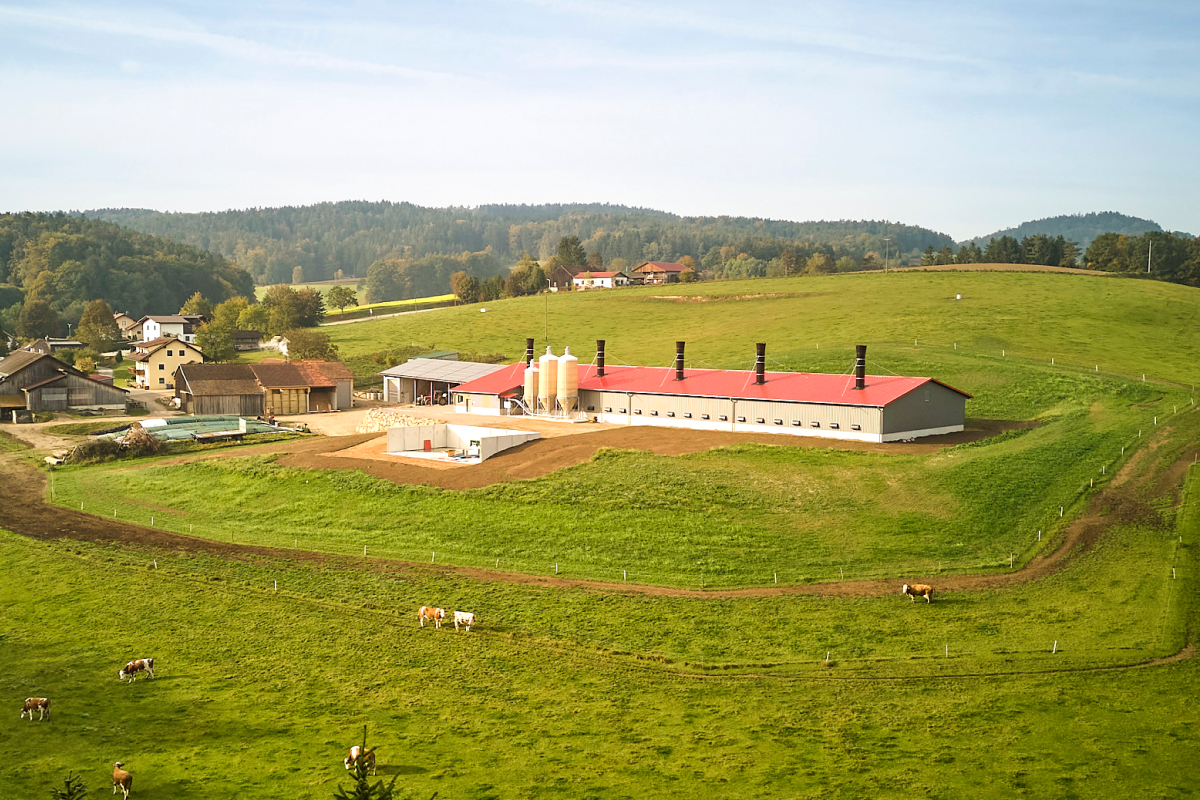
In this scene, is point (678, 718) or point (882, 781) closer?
point (882, 781)

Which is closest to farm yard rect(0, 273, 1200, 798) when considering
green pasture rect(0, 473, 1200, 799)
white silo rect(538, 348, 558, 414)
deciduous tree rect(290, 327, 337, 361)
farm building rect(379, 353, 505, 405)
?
green pasture rect(0, 473, 1200, 799)

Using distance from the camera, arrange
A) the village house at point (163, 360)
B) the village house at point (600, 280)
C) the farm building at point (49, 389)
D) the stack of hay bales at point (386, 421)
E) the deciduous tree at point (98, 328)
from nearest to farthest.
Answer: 1. the stack of hay bales at point (386, 421)
2. the farm building at point (49, 389)
3. the village house at point (163, 360)
4. the deciduous tree at point (98, 328)
5. the village house at point (600, 280)

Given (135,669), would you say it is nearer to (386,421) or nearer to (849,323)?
(386,421)

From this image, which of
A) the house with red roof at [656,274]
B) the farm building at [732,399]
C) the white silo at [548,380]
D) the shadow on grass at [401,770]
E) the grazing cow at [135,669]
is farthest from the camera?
the house with red roof at [656,274]

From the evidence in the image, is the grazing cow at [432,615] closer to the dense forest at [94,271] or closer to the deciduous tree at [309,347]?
the deciduous tree at [309,347]

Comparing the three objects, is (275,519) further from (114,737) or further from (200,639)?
(114,737)

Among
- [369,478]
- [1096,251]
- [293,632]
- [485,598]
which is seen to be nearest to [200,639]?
[293,632]

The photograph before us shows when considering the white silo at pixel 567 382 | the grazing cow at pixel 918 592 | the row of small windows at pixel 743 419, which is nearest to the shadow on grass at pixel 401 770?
the grazing cow at pixel 918 592

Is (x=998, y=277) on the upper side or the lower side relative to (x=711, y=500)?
upper
